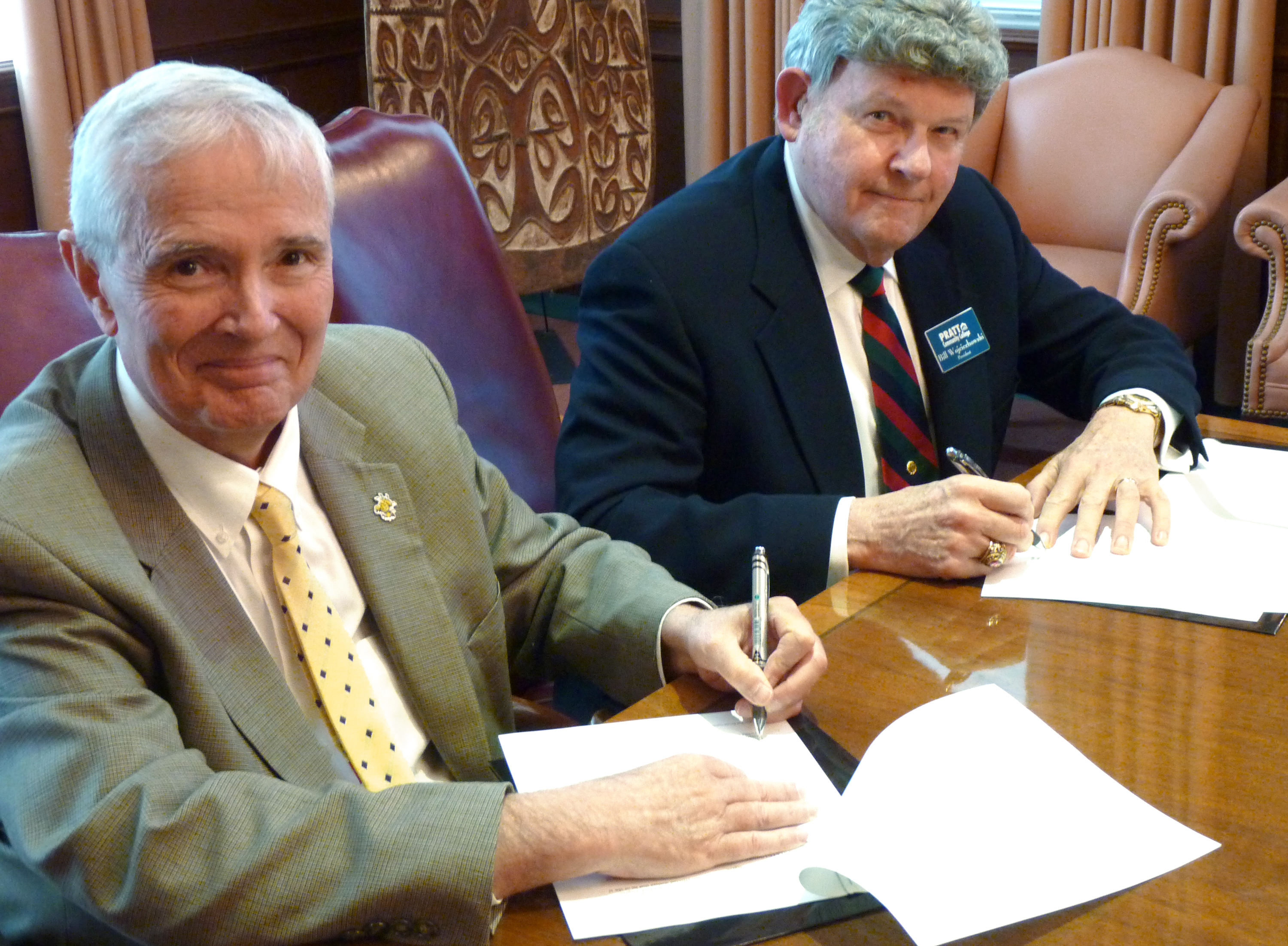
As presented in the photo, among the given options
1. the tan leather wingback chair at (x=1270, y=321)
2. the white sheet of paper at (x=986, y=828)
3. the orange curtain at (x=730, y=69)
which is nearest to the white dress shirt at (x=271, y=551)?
the white sheet of paper at (x=986, y=828)

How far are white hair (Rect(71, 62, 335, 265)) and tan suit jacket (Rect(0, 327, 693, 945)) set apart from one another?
6.2 inches

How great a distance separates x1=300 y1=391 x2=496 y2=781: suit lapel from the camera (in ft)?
4.58

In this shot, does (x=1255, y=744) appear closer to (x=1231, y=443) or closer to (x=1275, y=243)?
(x=1231, y=443)

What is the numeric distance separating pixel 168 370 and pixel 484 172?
328 cm

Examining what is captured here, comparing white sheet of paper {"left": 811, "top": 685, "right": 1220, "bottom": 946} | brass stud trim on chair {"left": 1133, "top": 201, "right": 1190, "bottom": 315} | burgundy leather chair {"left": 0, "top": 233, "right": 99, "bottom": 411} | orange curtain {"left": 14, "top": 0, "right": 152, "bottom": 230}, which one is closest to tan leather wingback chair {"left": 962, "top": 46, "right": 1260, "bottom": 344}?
brass stud trim on chair {"left": 1133, "top": 201, "right": 1190, "bottom": 315}

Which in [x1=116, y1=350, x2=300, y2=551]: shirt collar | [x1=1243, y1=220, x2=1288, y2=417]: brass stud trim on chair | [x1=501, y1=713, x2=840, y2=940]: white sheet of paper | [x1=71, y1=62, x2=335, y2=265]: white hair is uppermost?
[x1=71, y1=62, x2=335, y2=265]: white hair

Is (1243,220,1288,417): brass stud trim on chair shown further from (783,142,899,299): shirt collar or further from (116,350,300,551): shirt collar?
(116,350,300,551): shirt collar

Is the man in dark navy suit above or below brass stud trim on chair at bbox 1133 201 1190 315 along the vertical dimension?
above

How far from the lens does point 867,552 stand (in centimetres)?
162

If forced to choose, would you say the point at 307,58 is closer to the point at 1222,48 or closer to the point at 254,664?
the point at 1222,48

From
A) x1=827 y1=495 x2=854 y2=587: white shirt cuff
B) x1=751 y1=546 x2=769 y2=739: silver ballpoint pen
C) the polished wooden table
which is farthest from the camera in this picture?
x1=827 y1=495 x2=854 y2=587: white shirt cuff

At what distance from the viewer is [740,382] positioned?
6.26 ft

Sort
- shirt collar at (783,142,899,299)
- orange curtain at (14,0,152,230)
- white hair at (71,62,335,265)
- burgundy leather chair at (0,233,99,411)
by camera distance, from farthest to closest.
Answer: orange curtain at (14,0,152,230) → shirt collar at (783,142,899,299) → burgundy leather chair at (0,233,99,411) → white hair at (71,62,335,265)

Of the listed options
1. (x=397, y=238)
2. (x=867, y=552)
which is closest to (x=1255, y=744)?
(x=867, y=552)
